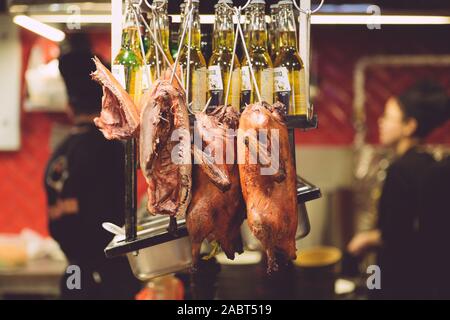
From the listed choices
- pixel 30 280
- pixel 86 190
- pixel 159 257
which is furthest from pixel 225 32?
pixel 30 280

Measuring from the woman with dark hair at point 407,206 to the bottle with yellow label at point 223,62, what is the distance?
1.63 meters

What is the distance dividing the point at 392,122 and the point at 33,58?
90.8 inches

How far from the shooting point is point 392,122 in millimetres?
3361

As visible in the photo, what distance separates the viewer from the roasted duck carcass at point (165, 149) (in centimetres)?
139

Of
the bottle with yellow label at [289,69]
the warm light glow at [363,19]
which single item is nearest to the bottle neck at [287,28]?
the bottle with yellow label at [289,69]

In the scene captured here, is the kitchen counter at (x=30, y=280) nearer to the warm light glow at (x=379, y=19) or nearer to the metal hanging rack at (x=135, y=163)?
the metal hanging rack at (x=135, y=163)

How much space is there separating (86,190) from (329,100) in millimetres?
2307

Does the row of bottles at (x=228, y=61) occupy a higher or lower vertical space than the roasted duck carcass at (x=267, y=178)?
higher

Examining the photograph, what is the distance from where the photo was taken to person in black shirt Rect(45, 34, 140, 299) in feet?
7.63

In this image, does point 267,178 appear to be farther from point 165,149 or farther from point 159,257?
point 159,257

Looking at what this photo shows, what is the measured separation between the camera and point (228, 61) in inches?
65.2

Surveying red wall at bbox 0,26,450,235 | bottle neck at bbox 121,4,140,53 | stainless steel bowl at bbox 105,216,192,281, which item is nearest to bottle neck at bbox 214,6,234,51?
bottle neck at bbox 121,4,140,53
